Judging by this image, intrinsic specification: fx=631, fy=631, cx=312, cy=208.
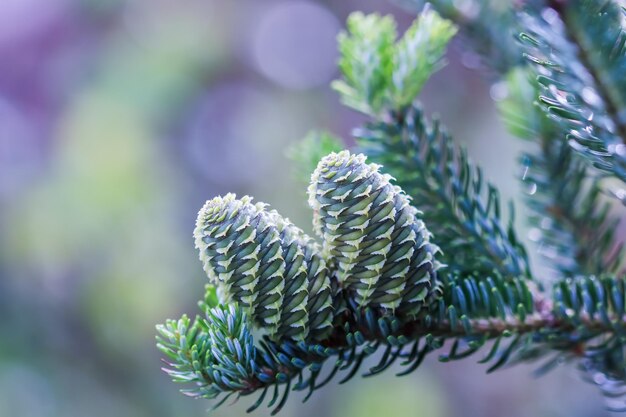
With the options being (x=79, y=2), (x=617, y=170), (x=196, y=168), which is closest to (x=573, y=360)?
(x=617, y=170)

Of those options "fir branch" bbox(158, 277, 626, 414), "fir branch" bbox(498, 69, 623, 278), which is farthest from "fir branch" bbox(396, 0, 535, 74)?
"fir branch" bbox(158, 277, 626, 414)

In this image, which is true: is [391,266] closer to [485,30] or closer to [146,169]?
[485,30]

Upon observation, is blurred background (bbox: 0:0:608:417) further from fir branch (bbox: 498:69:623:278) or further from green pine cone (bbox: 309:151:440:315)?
green pine cone (bbox: 309:151:440:315)

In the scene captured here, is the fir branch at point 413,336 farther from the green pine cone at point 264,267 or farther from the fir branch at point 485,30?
the fir branch at point 485,30

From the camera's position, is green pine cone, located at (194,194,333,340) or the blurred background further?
the blurred background

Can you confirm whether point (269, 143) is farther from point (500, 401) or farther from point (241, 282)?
point (241, 282)
